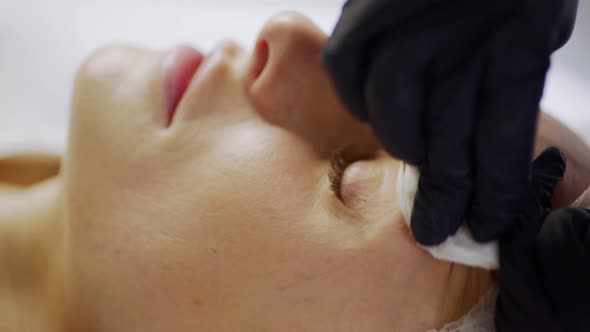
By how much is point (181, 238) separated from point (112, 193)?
0.36 feet

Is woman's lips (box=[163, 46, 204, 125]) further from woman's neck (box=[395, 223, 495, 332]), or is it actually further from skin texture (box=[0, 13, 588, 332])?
woman's neck (box=[395, 223, 495, 332])

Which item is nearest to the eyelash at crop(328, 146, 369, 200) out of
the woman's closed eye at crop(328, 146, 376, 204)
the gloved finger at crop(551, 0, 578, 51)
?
the woman's closed eye at crop(328, 146, 376, 204)

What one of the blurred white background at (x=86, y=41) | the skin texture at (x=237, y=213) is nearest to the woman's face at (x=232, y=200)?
the skin texture at (x=237, y=213)

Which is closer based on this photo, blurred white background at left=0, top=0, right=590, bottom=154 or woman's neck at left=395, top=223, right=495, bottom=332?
woman's neck at left=395, top=223, right=495, bottom=332

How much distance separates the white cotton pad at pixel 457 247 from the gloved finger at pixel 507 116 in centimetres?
8

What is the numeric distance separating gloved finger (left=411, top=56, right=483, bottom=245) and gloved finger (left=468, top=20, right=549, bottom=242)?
0.01 meters

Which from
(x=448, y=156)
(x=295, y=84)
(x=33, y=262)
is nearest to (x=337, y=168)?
(x=295, y=84)

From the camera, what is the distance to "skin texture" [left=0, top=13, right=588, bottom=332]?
21.9 inches

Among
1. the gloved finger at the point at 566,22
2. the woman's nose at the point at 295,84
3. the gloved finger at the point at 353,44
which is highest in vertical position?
the gloved finger at the point at 353,44

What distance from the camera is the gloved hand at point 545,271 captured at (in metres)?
0.46

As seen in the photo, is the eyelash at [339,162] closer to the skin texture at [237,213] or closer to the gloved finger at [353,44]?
the skin texture at [237,213]

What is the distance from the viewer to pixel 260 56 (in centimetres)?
67

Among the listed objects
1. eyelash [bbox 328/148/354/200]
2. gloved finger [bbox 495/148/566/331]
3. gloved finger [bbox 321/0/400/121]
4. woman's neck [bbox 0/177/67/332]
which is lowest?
woman's neck [bbox 0/177/67/332]

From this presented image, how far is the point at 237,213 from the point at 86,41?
721mm
